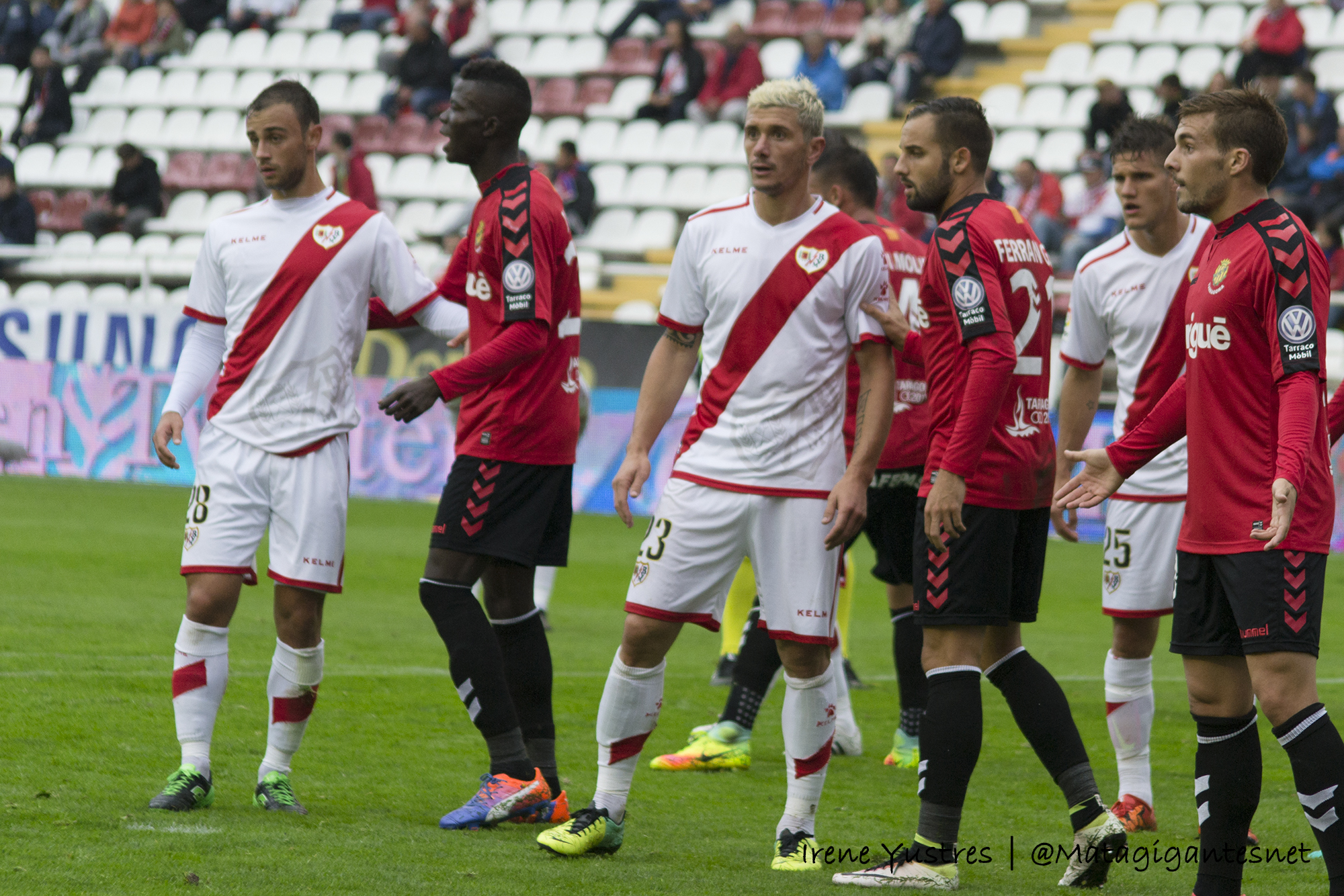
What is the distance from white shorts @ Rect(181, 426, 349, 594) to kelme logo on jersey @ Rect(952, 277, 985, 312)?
194cm

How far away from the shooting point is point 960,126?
455 cm

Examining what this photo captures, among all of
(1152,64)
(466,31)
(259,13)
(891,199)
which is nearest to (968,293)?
(891,199)

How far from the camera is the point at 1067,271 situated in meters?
15.3

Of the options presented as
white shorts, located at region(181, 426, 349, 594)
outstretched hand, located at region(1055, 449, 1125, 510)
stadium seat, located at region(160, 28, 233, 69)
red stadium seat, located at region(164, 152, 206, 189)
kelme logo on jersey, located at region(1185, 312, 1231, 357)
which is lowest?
white shorts, located at region(181, 426, 349, 594)

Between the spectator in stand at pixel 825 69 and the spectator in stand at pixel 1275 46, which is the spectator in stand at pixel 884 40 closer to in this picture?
the spectator in stand at pixel 825 69

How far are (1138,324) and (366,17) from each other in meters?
20.0

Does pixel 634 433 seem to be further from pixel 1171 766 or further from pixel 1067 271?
pixel 1067 271

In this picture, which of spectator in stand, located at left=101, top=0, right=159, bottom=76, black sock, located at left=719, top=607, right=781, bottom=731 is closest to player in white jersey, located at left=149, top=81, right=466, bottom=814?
black sock, located at left=719, top=607, right=781, bottom=731

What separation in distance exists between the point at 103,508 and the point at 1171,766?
999 cm

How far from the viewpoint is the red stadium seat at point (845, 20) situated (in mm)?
21250

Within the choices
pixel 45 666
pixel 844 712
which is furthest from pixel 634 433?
pixel 45 666

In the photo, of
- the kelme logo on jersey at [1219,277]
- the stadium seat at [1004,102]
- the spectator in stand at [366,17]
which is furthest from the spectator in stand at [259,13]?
the kelme logo on jersey at [1219,277]

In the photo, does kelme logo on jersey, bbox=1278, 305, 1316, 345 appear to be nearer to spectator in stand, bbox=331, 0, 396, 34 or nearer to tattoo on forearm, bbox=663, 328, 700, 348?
tattoo on forearm, bbox=663, 328, 700, 348

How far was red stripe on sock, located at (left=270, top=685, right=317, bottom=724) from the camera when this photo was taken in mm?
5020
